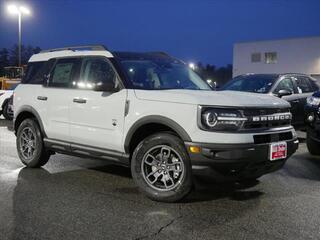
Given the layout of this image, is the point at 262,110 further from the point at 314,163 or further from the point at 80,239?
the point at 314,163

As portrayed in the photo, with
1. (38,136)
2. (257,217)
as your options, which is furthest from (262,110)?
(38,136)

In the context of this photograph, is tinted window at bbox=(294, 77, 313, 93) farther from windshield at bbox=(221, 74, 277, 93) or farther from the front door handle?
the front door handle

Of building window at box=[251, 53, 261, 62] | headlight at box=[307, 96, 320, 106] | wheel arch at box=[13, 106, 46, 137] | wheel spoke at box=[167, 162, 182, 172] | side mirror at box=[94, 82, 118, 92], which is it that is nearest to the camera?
wheel spoke at box=[167, 162, 182, 172]

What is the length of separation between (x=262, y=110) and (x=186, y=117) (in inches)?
34.7

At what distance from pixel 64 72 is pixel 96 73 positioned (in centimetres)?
73

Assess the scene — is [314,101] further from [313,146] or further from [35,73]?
[35,73]

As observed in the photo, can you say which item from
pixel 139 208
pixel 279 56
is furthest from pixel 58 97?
pixel 279 56

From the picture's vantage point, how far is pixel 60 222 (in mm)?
4688

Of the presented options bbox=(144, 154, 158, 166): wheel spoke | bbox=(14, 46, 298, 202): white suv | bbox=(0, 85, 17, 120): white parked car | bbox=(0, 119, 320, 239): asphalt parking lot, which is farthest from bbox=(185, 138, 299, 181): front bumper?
bbox=(0, 85, 17, 120): white parked car

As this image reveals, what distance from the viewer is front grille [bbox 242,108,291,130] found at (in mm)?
5177

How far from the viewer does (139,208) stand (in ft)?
17.1

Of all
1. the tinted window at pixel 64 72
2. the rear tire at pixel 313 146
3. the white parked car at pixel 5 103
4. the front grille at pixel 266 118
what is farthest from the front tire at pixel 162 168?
the white parked car at pixel 5 103

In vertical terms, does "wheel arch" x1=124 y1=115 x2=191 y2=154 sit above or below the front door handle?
below

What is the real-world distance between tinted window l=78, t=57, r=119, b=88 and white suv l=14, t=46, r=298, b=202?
0.05ft
